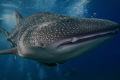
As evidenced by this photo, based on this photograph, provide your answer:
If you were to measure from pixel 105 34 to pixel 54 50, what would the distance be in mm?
932

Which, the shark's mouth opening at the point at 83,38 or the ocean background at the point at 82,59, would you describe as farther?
the ocean background at the point at 82,59

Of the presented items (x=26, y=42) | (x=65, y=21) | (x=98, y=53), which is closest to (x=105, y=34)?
(x=65, y=21)

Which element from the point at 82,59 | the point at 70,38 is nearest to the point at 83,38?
the point at 70,38

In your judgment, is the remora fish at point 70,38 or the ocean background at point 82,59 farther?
the ocean background at point 82,59

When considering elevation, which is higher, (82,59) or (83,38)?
(83,38)

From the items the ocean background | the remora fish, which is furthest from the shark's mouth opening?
the ocean background

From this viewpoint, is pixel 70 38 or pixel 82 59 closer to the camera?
pixel 70 38

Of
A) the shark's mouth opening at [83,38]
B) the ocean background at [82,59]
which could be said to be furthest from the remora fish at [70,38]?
the ocean background at [82,59]

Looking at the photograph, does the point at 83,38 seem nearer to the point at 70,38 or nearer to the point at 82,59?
the point at 70,38

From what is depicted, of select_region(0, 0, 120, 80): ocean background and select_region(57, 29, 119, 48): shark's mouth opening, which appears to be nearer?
select_region(57, 29, 119, 48): shark's mouth opening

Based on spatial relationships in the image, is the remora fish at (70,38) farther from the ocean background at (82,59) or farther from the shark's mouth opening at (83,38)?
the ocean background at (82,59)

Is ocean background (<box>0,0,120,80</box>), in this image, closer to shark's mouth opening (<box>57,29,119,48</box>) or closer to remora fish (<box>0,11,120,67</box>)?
remora fish (<box>0,11,120,67</box>)

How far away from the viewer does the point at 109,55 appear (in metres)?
36.8

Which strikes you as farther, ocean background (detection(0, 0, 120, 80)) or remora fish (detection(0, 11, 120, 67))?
ocean background (detection(0, 0, 120, 80))
